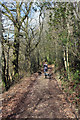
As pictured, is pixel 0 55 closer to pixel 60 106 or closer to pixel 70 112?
pixel 60 106

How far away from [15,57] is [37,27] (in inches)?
468

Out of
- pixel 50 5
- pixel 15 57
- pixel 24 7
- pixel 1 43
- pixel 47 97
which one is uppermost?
pixel 24 7

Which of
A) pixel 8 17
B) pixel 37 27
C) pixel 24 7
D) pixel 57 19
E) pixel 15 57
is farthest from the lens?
pixel 37 27

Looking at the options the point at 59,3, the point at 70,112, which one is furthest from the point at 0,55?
the point at 70,112

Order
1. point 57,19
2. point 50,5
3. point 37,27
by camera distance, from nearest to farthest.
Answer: point 50,5 → point 57,19 → point 37,27

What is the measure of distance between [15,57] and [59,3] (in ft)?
23.2

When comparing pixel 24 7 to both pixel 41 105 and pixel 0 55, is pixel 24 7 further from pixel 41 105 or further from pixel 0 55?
pixel 41 105

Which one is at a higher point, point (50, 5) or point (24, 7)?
point (24, 7)

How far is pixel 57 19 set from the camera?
1173cm

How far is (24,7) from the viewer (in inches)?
688

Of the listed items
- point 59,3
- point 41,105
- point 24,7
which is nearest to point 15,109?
point 41,105

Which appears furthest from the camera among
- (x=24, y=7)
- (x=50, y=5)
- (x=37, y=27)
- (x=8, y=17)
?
(x=37, y=27)

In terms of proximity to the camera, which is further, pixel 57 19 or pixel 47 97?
pixel 57 19

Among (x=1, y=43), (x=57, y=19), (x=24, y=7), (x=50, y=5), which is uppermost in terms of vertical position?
(x=24, y=7)
